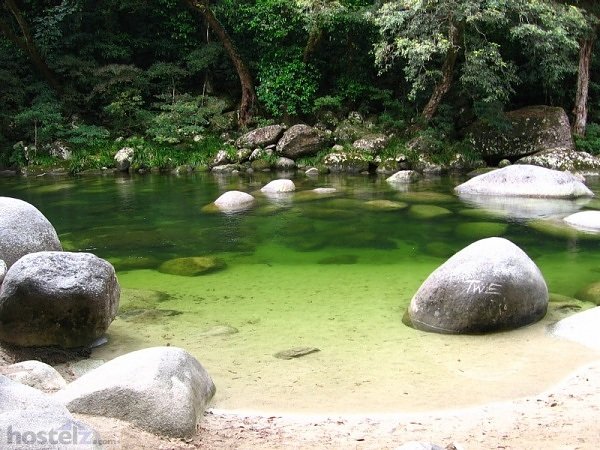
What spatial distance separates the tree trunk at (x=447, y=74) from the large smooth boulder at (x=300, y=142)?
11.5 feet

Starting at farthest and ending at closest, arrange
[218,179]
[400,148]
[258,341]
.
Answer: [400,148] → [218,179] → [258,341]

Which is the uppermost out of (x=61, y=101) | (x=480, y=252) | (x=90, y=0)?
(x=90, y=0)

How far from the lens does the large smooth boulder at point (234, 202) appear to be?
464 inches

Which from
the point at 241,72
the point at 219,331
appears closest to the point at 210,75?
the point at 241,72

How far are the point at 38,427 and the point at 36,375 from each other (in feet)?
4.59

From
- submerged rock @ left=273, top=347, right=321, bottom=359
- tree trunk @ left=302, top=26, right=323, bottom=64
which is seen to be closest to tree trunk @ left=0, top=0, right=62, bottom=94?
tree trunk @ left=302, top=26, right=323, bottom=64

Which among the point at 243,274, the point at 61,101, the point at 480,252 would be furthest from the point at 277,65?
the point at 480,252

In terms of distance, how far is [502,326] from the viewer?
5.02 m

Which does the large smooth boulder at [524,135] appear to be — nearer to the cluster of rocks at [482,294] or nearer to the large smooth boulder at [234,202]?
the large smooth boulder at [234,202]

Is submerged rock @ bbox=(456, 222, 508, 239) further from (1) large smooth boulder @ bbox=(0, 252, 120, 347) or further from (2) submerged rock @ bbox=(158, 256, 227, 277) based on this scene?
(1) large smooth boulder @ bbox=(0, 252, 120, 347)

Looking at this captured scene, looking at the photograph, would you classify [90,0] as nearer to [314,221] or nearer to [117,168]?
[117,168]

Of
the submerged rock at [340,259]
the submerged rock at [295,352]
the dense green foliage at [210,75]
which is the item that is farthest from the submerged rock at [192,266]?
the dense green foliage at [210,75]

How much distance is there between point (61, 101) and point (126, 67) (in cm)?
269

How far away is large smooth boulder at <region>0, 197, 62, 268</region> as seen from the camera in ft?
18.6
